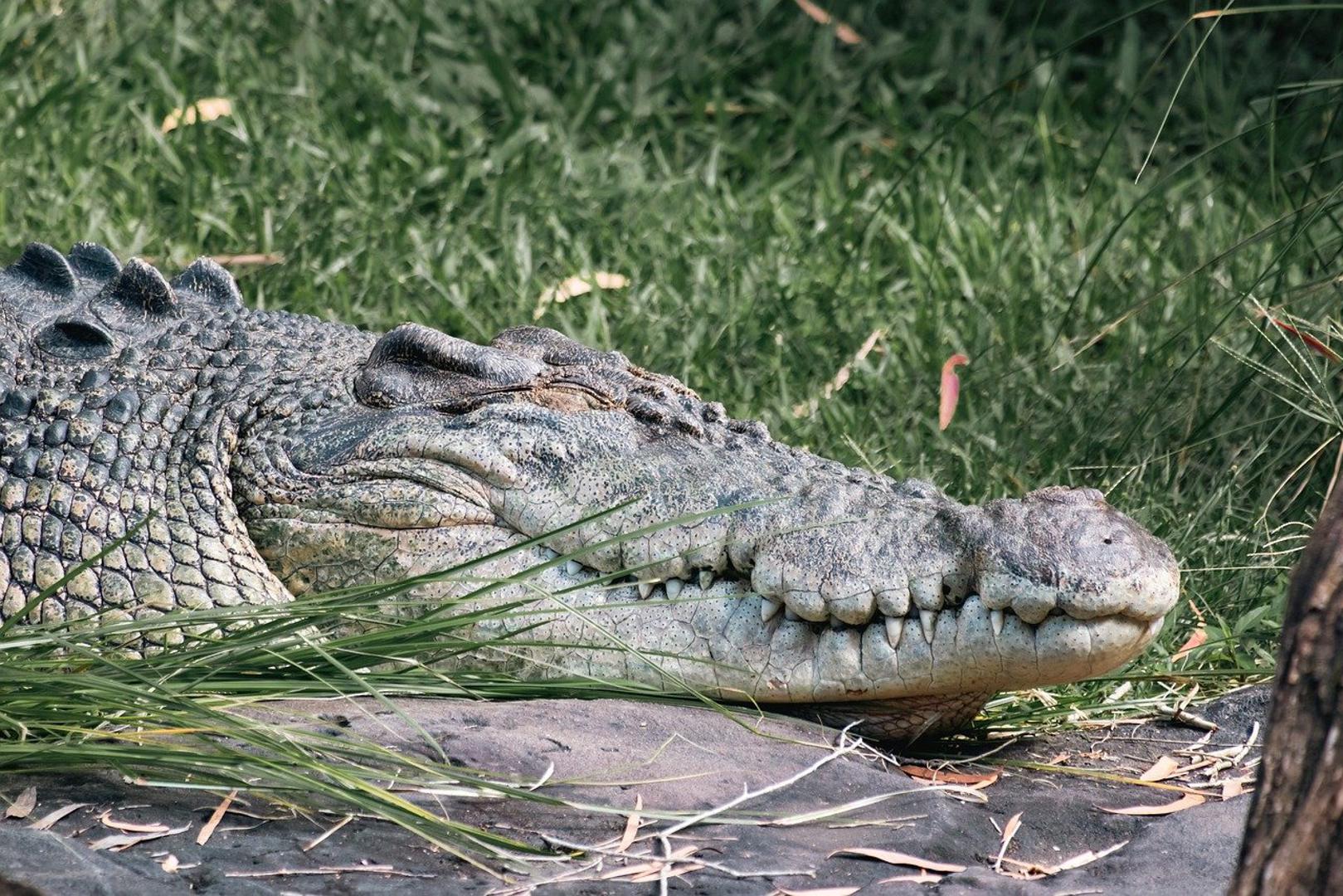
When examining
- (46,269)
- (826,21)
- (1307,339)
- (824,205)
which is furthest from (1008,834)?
(826,21)

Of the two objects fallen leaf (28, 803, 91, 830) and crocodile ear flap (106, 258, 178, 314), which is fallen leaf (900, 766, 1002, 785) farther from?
crocodile ear flap (106, 258, 178, 314)

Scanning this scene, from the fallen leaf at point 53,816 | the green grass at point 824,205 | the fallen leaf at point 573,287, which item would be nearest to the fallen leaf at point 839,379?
the green grass at point 824,205

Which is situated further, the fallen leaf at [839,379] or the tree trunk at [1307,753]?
the fallen leaf at [839,379]

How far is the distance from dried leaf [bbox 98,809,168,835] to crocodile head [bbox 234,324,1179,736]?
801 millimetres

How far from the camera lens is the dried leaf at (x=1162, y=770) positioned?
3.39 metres

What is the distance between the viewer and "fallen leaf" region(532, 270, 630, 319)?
5.48 m

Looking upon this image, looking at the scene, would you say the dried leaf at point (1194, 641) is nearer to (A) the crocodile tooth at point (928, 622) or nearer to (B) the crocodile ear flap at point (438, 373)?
(A) the crocodile tooth at point (928, 622)

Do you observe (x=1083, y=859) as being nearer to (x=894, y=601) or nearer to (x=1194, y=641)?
(x=894, y=601)

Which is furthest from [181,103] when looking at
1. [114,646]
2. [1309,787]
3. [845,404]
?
[1309,787]

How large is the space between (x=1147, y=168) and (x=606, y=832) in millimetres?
5116

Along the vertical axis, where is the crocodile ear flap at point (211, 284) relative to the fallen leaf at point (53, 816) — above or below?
above

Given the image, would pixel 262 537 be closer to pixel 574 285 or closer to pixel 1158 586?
pixel 1158 586

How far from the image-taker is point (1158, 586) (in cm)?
293

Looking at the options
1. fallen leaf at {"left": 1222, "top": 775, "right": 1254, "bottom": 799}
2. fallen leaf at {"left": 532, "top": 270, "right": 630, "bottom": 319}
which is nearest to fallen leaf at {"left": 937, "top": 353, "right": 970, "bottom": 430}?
fallen leaf at {"left": 532, "top": 270, "right": 630, "bottom": 319}
